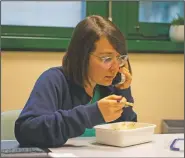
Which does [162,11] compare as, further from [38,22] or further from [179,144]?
[179,144]

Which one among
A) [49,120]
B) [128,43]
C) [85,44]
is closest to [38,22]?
[128,43]

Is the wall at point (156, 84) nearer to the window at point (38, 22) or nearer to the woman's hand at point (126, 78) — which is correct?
the window at point (38, 22)

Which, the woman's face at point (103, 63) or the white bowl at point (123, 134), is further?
the woman's face at point (103, 63)

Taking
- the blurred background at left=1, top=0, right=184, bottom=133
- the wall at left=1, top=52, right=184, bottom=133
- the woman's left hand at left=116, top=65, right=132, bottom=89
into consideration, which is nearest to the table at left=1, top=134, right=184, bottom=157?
the woman's left hand at left=116, top=65, right=132, bottom=89

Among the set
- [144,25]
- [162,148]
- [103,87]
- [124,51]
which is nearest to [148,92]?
[144,25]

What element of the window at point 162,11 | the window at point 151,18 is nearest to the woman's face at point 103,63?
the window at point 151,18

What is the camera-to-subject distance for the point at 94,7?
2.36 m

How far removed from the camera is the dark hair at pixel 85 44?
134 cm

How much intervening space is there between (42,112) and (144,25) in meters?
1.46

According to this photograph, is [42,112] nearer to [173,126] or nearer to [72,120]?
[72,120]

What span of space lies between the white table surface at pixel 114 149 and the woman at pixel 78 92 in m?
0.04

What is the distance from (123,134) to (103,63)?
280mm

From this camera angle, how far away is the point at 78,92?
1397mm

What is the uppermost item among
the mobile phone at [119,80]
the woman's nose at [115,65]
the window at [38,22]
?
the window at [38,22]
